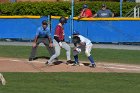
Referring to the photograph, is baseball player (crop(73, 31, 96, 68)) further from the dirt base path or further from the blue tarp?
the blue tarp

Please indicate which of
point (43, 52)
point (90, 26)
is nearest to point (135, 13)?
point (90, 26)

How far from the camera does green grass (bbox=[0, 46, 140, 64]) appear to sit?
20.2 m
